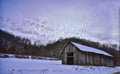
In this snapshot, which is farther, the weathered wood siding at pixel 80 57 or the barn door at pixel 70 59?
the barn door at pixel 70 59

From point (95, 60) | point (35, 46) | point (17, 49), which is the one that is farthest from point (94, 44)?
point (95, 60)

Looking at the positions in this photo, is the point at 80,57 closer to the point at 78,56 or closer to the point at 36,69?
the point at 78,56

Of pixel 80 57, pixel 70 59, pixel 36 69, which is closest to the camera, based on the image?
pixel 36 69

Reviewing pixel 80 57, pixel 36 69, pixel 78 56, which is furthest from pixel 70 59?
pixel 36 69

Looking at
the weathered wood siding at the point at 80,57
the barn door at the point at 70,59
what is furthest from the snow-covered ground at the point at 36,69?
the barn door at the point at 70,59

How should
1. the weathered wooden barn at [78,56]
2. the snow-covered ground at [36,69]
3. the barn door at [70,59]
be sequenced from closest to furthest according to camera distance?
the snow-covered ground at [36,69] → the weathered wooden barn at [78,56] → the barn door at [70,59]

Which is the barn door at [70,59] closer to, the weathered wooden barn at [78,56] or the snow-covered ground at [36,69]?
the weathered wooden barn at [78,56]

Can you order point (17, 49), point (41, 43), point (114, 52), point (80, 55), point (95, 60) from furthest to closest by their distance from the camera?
point (41, 43) → point (114, 52) → point (17, 49) → point (95, 60) → point (80, 55)

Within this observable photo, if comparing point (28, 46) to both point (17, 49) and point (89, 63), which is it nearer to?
point (17, 49)

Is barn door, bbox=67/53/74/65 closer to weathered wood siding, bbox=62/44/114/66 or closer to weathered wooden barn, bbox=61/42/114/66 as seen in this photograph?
weathered wooden barn, bbox=61/42/114/66

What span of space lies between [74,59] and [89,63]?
6.50 ft

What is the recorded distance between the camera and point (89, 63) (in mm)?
19516

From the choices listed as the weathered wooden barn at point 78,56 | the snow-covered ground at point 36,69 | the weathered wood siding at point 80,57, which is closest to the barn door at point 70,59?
the weathered wooden barn at point 78,56

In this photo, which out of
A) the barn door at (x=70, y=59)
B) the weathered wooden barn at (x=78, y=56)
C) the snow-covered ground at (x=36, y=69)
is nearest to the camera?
the snow-covered ground at (x=36, y=69)
